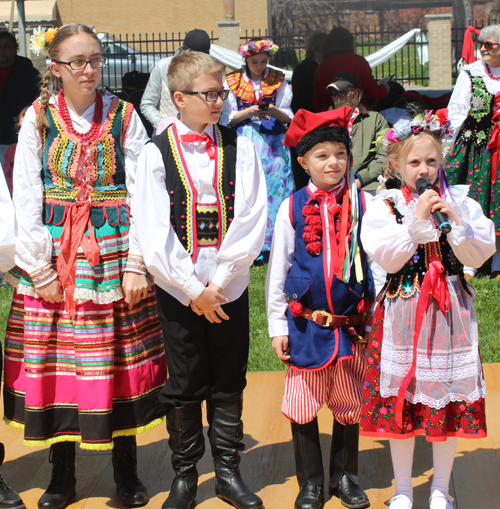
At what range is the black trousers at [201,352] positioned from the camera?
2.81m

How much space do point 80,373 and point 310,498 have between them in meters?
1.06

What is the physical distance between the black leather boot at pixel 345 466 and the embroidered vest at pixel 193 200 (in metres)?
0.95

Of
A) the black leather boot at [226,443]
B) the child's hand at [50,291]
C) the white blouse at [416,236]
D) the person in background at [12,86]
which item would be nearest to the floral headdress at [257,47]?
the person in background at [12,86]

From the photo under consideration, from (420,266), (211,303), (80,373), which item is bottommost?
(80,373)

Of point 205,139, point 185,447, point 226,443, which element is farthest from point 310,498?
point 205,139

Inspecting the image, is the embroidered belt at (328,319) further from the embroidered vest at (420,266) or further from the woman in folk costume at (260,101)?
the woman in folk costume at (260,101)

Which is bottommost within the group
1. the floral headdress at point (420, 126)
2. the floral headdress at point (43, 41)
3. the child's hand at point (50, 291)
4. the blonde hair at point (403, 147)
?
the child's hand at point (50, 291)

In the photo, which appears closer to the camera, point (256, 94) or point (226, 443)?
point (226, 443)

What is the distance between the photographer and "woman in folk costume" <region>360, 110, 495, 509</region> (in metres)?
2.59

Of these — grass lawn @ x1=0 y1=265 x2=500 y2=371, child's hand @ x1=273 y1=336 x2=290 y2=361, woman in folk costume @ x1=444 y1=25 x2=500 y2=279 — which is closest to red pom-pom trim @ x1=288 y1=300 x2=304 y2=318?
child's hand @ x1=273 y1=336 x2=290 y2=361

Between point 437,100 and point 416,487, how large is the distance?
4991 mm

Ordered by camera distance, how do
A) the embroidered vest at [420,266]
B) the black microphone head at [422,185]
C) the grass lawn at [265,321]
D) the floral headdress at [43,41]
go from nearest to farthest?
the black microphone head at [422,185], the embroidered vest at [420,266], the floral headdress at [43,41], the grass lawn at [265,321]

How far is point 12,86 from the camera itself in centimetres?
657

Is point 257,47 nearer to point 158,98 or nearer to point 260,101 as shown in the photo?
point 260,101
